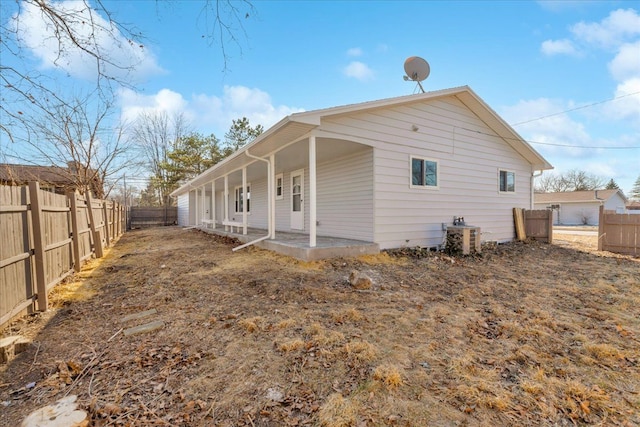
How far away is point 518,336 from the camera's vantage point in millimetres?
3121

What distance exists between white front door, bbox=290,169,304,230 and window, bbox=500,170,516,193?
6.73 m

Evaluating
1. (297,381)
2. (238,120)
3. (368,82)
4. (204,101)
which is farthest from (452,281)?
(238,120)

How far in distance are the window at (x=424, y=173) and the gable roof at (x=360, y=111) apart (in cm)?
157

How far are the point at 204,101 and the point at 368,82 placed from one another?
9561 mm

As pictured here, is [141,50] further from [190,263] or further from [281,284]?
[190,263]

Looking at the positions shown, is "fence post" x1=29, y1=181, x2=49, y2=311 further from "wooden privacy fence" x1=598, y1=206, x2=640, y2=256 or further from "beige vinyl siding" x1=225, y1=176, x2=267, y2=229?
"wooden privacy fence" x1=598, y1=206, x2=640, y2=256

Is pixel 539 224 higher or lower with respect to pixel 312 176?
lower

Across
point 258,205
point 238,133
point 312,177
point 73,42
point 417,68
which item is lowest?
point 258,205

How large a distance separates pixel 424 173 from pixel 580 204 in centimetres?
3134

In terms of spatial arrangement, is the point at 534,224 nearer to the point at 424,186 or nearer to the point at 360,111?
the point at 424,186

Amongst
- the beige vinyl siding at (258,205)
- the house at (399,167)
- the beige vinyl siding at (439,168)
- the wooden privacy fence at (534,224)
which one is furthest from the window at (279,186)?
the wooden privacy fence at (534,224)

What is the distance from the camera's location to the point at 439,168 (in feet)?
27.1

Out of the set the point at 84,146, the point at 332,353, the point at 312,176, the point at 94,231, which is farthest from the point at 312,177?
the point at 84,146

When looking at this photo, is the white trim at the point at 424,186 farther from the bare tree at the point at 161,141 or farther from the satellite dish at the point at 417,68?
the bare tree at the point at 161,141
